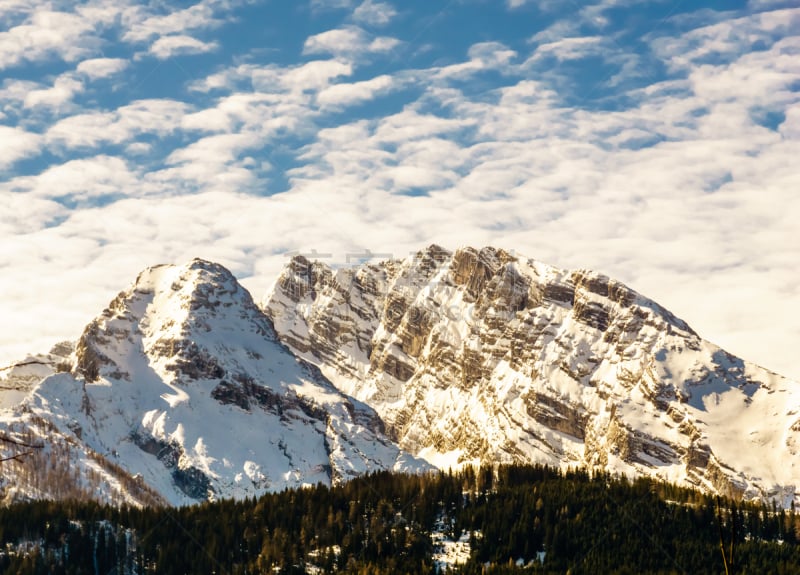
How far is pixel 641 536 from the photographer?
649 ft

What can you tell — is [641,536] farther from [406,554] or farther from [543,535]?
[406,554]

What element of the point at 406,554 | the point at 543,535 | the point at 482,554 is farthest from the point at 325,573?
the point at 543,535

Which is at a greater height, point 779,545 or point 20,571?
point 779,545

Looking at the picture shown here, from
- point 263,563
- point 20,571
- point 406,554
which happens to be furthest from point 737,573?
point 20,571

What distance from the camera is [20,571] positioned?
654ft

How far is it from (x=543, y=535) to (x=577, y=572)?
1806 centimetres

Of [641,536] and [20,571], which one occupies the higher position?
[641,536]

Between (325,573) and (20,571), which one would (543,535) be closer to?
(325,573)

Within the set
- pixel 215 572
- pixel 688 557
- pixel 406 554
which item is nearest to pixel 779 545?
pixel 688 557

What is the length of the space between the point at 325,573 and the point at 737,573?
69.9 m

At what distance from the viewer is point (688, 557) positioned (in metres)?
190

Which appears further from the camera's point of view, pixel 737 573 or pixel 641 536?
pixel 641 536

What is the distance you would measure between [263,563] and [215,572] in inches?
356

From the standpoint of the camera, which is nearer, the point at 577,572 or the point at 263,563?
the point at 577,572
